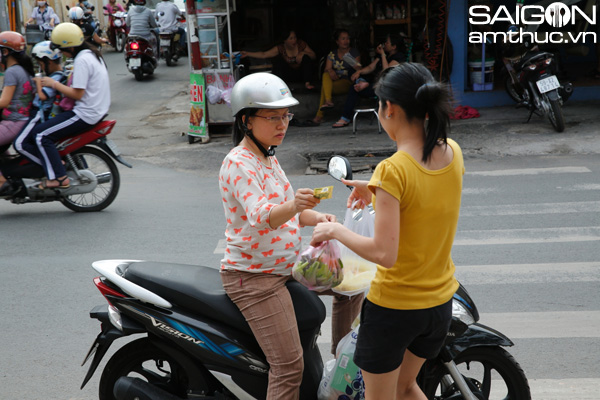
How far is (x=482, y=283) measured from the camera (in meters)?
5.34

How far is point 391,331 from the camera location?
8.59 feet

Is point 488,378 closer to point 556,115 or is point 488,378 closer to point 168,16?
point 556,115

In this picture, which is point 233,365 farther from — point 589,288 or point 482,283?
point 589,288

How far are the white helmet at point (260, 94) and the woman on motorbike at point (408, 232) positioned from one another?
20.7 inches

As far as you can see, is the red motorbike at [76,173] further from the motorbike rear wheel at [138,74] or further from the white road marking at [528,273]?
the motorbike rear wheel at [138,74]

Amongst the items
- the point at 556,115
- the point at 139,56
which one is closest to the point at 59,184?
the point at 556,115

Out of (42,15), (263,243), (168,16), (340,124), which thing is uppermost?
(42,15)

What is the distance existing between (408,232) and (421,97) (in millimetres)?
467

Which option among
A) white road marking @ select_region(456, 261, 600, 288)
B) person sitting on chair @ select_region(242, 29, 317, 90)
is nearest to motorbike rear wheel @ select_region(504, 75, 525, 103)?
person sitting on chair @ select_region(242, 29, 317, 90)

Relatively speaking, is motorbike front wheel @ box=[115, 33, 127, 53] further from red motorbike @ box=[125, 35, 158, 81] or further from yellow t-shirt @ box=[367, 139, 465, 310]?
yellow t-shirt @ box=[367, 139, 465, 310]

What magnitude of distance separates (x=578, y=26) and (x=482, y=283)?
34.7ft

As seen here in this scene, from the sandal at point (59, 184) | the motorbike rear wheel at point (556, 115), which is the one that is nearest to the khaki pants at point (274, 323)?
the sandal at point (59, 184)

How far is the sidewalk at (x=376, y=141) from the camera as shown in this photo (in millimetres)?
10117

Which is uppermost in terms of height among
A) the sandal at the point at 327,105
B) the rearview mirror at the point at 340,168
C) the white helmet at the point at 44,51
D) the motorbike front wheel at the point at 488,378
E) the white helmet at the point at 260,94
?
the white helmet at the point at 44,51
